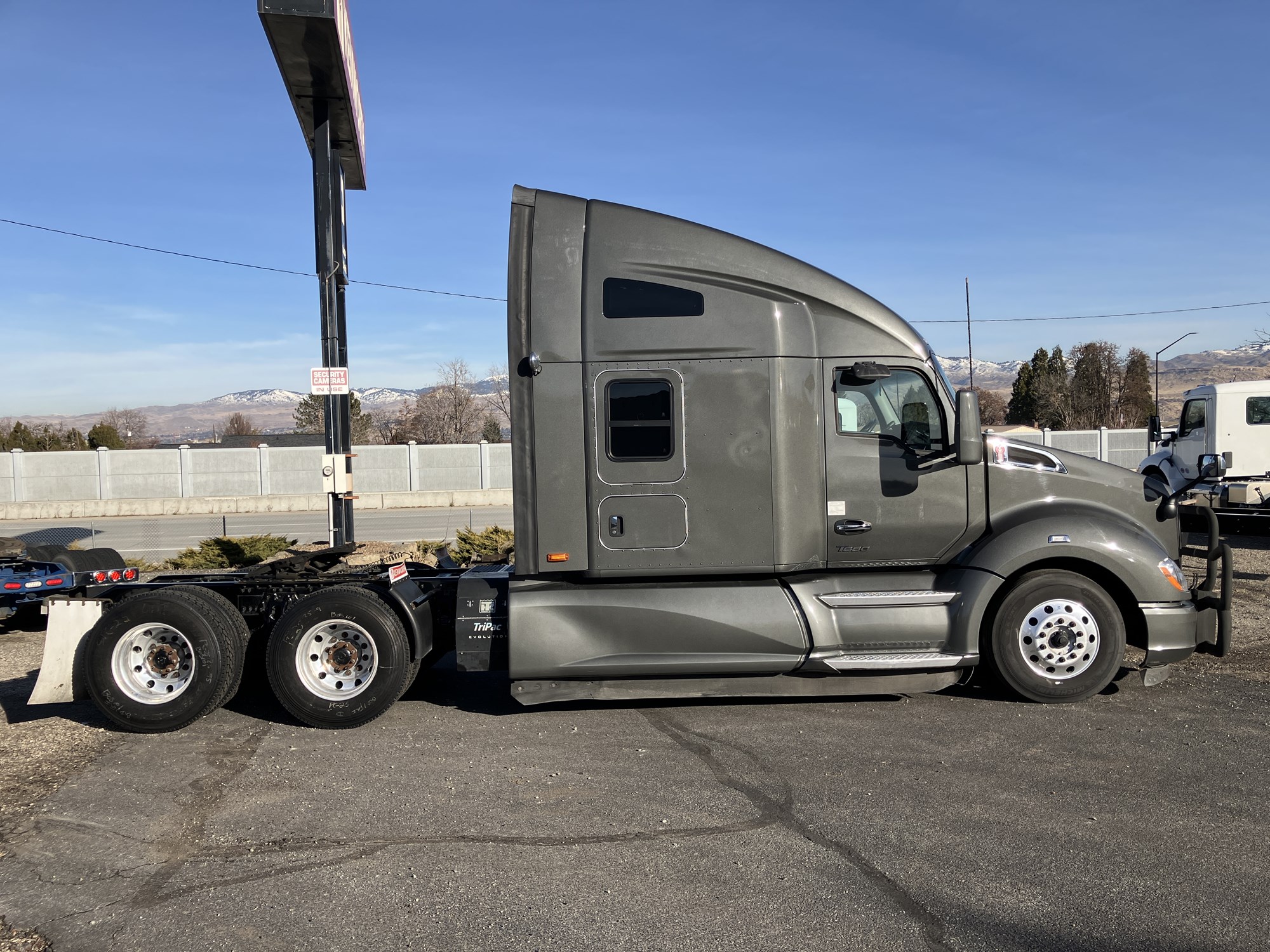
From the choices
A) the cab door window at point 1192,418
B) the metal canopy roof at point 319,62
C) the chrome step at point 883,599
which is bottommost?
the chrome step at point 883,599

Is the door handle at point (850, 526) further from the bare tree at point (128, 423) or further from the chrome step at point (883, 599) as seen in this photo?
the bare tree at point (128, 423)

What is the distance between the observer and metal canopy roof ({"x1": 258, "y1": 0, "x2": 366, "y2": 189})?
37.1 ft

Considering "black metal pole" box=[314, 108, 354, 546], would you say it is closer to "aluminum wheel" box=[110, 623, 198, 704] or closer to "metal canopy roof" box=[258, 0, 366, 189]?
"metal canopy roof" box=[258, 0, 366, 189]

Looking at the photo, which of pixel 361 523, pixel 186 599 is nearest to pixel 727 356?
pixel 186 599

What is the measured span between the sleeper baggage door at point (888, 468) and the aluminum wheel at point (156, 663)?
4441 millimetres

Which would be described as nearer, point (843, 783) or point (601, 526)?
point (843, 783)

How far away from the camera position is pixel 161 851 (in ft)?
15.2

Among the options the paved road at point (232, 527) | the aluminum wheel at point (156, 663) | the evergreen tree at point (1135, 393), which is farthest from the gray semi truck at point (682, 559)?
the evergreen tree at point (1135, 393)

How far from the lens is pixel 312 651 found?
21.5ft

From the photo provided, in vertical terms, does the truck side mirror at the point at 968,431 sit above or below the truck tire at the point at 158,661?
above

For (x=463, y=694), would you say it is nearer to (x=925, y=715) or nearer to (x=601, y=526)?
(x=601, y=526)

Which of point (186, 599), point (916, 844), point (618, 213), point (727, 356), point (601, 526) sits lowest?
point (916, 844)

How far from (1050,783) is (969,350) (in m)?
20.6

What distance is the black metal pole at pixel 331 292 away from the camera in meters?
12.8
